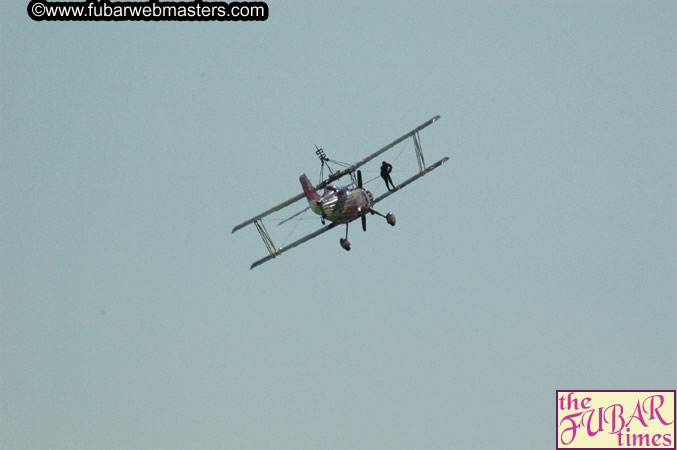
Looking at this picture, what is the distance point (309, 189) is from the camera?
65.7 metres

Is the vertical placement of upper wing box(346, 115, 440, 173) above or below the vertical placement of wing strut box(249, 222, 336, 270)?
above

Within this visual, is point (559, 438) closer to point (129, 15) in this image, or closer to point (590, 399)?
point (590, 399)

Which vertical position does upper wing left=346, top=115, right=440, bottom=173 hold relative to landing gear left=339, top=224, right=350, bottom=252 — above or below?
above

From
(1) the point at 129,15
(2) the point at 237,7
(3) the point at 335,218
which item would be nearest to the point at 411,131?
(3) the point at 335,218

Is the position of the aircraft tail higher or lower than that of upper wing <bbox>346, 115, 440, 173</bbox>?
lower

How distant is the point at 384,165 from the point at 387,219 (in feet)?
9.08

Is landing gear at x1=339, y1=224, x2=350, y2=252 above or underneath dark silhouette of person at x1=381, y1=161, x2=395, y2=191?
underneath

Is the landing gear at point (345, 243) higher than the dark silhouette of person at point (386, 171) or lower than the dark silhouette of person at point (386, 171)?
lower

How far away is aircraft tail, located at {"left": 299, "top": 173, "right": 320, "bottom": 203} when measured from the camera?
65500 mm

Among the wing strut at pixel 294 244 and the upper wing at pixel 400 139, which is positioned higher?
the upper wing at pixel 400 139

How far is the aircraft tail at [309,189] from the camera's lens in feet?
215

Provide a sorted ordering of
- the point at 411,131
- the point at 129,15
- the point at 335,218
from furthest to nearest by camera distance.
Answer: the point at 411,131 → the point at 335,218 → the point at 129,15

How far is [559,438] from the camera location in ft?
199

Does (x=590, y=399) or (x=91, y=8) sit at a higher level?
(x=91, y=8)
